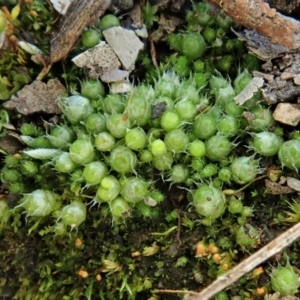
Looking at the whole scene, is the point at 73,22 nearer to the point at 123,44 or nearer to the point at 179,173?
the point at 123,44

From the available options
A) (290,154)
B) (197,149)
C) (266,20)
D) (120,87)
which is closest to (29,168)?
(120,87)

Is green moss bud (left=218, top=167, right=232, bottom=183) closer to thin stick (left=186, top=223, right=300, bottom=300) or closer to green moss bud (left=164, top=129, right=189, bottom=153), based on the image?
green moss bud (left=164, top=129, right=189, bottom=153)

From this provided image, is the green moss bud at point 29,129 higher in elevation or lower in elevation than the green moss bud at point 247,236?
higher

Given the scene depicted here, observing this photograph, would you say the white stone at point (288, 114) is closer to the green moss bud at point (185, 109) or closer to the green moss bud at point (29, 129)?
the green moss bud at point (185, 109)

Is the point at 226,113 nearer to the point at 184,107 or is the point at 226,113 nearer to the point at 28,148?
the point at 184,107

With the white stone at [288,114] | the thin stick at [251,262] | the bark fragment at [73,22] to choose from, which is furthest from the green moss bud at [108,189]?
the white stone at [288,114]

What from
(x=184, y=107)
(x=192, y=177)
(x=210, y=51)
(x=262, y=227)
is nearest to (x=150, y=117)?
(x=184, y=107)

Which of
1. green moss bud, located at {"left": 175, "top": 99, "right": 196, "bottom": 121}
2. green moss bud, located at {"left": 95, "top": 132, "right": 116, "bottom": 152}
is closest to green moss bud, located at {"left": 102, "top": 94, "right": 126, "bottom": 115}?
green moss bud, located at {"left": 95, "top": 132, "right": 116, "bottom": 152}
